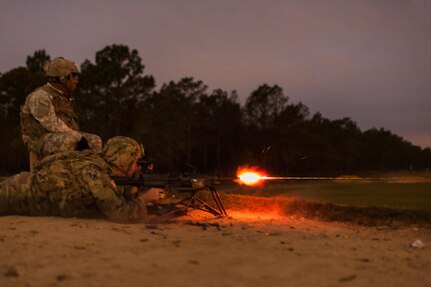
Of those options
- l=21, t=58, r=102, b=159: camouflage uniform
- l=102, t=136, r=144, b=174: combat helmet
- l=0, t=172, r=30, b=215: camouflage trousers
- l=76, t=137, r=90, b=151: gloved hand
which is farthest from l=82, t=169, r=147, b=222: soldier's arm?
l=76, t=137, r=90, b=151: gloved hand

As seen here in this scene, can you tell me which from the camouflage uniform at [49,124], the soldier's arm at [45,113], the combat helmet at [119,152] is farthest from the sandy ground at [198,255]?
the soldier's arm at [45,113]

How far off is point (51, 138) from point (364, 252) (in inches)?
220

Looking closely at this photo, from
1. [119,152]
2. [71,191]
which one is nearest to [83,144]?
[119,152]

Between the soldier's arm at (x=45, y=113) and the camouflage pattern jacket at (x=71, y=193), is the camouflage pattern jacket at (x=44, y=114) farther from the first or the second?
the camouflage pattern jacket at (x=71, y=193)

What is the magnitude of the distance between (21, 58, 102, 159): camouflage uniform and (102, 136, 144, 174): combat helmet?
88 centimetres

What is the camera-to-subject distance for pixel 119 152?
314 inches

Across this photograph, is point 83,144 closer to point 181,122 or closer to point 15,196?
point 15,196

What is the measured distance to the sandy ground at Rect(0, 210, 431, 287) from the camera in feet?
13.0

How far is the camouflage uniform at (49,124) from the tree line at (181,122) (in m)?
26.4

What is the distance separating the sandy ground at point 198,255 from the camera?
395 centimetres

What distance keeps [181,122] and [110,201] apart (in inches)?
1306

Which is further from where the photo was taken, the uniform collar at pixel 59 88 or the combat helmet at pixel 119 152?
the uniform collar at pixel 59 88

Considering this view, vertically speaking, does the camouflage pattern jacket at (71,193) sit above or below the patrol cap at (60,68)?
below

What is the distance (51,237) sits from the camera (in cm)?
553
